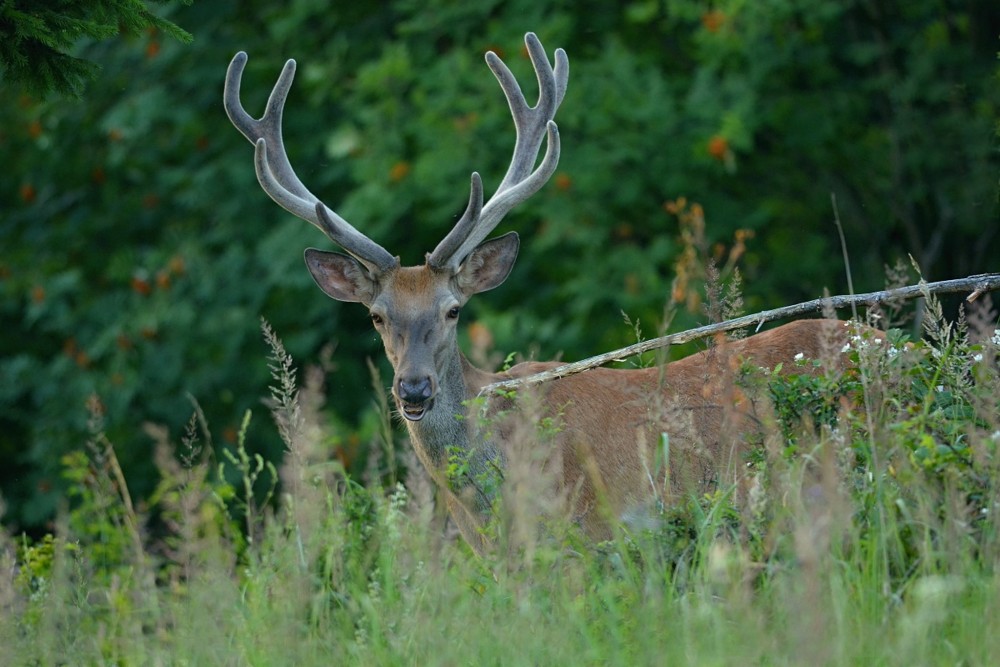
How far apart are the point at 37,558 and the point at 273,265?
5.58m

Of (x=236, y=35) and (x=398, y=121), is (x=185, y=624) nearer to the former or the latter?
(x=398, y=121)

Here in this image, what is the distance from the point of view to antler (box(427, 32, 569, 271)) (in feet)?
21.2

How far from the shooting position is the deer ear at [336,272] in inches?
264

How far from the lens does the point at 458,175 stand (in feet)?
35.5

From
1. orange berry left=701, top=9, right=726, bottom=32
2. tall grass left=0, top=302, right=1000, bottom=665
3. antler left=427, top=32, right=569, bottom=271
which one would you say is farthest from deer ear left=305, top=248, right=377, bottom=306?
orange berry left=701, top=9, right=726, bottom=32

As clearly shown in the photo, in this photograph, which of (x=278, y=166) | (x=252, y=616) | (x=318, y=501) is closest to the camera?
(x=252, y=616)

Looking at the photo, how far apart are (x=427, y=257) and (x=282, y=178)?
898 mm

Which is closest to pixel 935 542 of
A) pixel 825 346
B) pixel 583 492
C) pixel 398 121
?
pixel 825 346

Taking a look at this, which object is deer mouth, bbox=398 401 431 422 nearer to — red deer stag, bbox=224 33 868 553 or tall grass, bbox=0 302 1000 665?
red deer stag, bbox=224 33 868 553

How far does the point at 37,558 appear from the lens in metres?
5.88

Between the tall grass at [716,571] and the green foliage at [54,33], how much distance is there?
158cm

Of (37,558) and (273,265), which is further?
(273,265)

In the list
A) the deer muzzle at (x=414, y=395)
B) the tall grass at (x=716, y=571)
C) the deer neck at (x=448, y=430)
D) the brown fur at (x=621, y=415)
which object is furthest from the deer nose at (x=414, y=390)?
the tall grass at (x=716, y=571)

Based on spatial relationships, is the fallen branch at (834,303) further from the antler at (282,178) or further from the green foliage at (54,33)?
the green foliage at (54,33)
